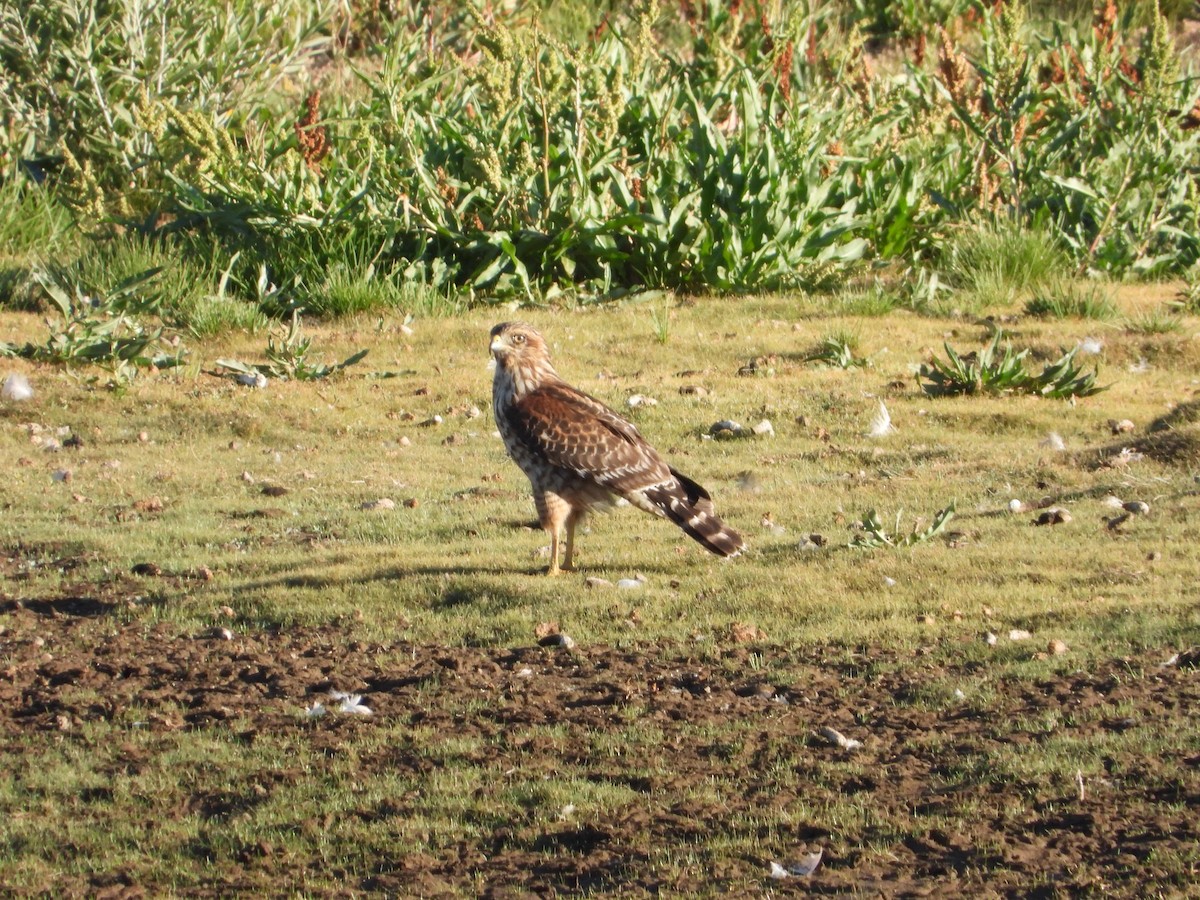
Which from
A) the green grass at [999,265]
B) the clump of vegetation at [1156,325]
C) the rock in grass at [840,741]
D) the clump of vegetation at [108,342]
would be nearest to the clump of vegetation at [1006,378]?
the clump of vegetation at [1156,325]

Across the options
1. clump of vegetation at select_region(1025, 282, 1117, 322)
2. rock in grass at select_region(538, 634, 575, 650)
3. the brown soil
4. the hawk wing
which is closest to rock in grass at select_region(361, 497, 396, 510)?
the hawk wing

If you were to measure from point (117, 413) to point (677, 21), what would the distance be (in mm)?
Answer: 13355

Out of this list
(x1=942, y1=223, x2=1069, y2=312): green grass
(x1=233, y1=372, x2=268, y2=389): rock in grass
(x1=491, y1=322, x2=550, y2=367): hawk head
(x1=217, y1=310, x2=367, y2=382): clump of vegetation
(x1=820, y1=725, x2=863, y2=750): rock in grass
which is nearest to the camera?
(x1=820, y1=725, x2=863, y2=750): rock in grass

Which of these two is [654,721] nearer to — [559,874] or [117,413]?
[559,874]

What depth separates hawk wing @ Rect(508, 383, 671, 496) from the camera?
8.48 m

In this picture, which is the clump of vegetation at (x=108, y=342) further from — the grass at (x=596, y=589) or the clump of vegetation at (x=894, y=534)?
the clump of vegetation at (x=894, y=534)

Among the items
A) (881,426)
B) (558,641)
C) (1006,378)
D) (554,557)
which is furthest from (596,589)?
(1006,378)

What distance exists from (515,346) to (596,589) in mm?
1746

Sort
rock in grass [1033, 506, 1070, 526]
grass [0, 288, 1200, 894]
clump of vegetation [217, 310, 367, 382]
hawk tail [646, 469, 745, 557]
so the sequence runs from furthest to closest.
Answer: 1. clump of vegetation [217, 310, 367, 382]
2. rock in grass [1033, 506, 1070, 526]
3. hawk tail [646, 469, 745, 557]
4. grass [0, 288, 1200, 894]

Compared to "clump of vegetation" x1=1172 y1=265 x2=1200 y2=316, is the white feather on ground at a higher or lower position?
lower

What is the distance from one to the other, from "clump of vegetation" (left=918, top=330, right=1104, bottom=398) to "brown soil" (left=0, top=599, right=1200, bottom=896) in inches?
228

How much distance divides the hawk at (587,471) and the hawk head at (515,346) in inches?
10.5

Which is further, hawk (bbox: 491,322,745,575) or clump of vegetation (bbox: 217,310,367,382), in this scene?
clump of vegetation (bbox: 217,310,367,382)

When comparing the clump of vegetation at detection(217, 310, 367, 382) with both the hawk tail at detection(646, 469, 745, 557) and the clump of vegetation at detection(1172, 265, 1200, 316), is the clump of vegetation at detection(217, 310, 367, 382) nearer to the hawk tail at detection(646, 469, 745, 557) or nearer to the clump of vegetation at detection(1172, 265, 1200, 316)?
the hawk tail at detection(646, 469, 745, 557)
